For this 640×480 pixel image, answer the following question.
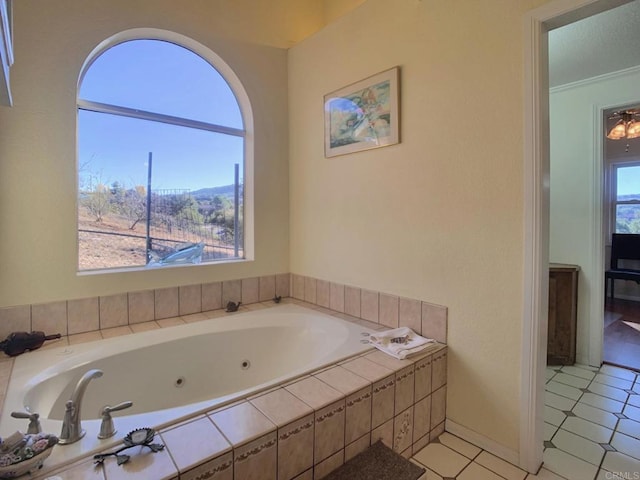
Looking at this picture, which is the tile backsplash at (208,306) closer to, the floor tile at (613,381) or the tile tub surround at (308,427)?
the tile tub surround at (308,427)

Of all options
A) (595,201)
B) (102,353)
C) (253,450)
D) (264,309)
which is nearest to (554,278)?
(595,201)

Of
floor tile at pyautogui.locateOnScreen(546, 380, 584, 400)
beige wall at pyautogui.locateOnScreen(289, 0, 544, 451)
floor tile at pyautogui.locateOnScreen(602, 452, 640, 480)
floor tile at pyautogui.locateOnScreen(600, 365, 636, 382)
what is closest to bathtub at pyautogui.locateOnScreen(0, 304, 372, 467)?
beige wall at pyautogui.locateOnScreen(289, 0, 544, 451)

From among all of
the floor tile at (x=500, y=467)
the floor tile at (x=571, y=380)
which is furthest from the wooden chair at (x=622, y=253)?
the floor tile at (x=500, y=467)

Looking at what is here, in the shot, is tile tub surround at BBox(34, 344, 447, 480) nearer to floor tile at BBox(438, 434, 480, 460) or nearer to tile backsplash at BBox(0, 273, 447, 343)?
floor tile at BBox(438, 434, 480, 460)

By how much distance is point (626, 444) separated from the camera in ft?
5.75

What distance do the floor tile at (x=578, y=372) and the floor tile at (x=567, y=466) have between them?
120 centimetres

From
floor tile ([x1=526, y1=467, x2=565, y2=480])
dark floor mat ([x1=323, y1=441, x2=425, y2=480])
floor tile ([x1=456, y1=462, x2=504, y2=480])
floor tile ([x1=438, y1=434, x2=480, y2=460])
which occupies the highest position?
dark floor mat ([x1=323, y1=441, x2=425, y2=480])

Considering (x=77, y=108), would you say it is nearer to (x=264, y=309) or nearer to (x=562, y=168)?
(x=264, y=309)

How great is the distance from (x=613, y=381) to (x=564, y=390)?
18.5 inches

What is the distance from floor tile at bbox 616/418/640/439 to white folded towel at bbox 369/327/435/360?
1.20 m

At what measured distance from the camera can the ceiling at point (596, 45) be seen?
2.13m

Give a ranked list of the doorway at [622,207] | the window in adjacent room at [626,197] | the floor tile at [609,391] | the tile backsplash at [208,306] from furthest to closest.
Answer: the window in adjacent room at [626,197] → the doorway at [622,207] → the floor tile at [609,391] → the tile backsplash at [208,306]

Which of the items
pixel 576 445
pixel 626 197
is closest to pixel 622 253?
pixel 626 197

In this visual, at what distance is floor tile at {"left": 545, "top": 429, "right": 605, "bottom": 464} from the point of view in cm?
165
